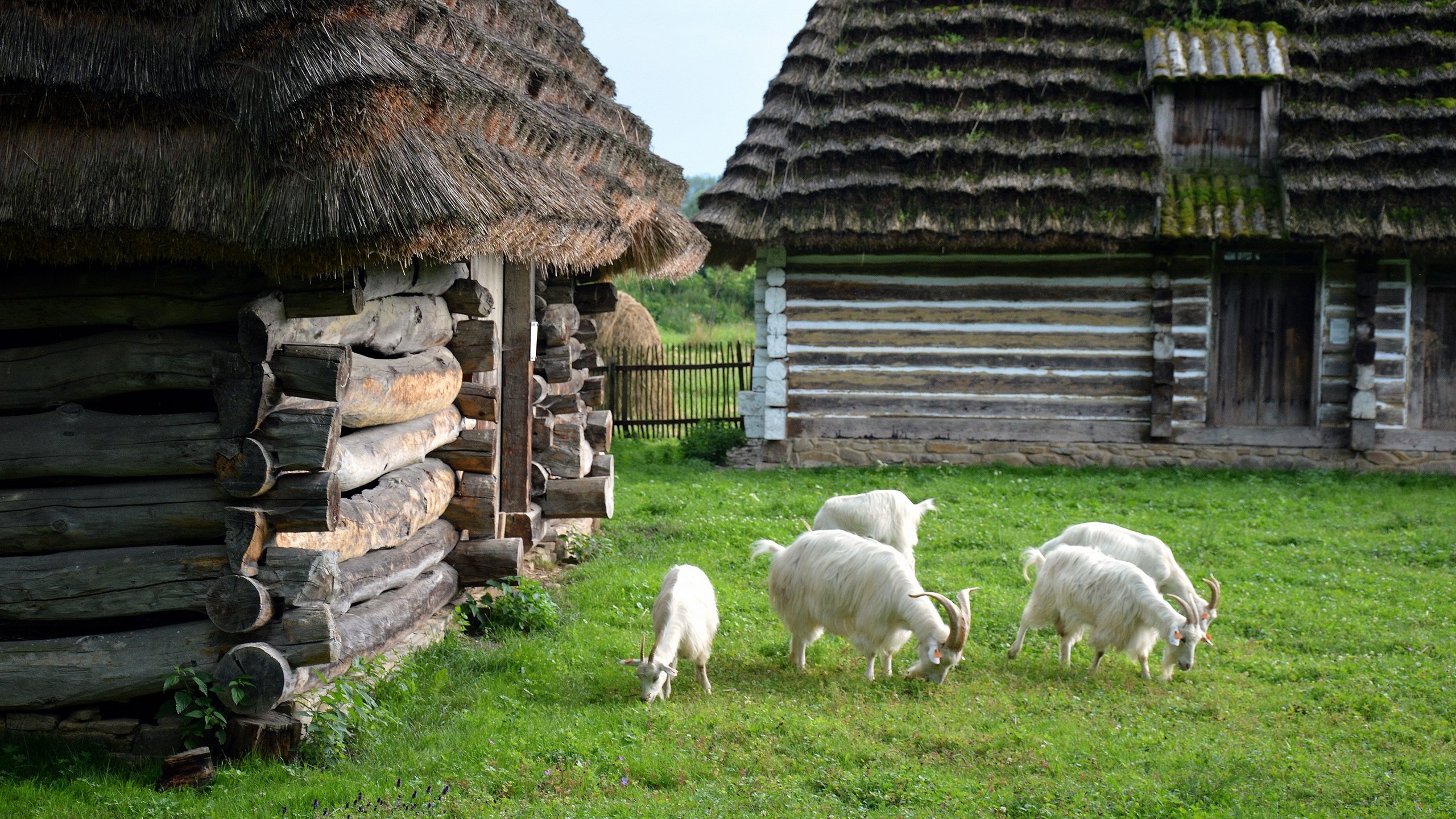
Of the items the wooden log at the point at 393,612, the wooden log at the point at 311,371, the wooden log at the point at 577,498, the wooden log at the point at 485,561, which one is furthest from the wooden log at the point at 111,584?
the wooden log at the point at 577,498

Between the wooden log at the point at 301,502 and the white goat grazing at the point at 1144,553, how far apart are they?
→ 4.26m

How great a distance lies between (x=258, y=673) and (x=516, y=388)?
3615 mm

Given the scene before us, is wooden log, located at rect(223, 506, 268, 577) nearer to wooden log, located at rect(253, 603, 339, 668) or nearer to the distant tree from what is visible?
wooden log, located at rect(253, 603, 339, 668)

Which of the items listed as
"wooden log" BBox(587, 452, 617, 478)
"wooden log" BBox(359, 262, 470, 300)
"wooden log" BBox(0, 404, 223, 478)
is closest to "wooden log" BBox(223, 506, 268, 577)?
"wooden log" BBox(0, 404, 223, 478)

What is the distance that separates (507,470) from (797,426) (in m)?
6.50

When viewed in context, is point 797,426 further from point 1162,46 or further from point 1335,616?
point 1335,616

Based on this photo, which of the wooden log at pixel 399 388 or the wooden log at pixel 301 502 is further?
the wooden log at pixel 399 388

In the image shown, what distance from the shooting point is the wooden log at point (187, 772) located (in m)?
4.46

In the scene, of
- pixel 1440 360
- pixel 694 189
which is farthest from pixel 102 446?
pixel 694 189

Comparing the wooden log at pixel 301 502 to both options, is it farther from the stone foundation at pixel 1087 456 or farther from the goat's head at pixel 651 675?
the stone foundation at pixel 1087 456

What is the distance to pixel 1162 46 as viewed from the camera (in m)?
13.5

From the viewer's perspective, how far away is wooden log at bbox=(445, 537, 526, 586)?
23.8 ft

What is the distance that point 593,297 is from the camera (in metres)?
10.5

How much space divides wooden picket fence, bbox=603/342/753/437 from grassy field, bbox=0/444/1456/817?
27.7 feet
